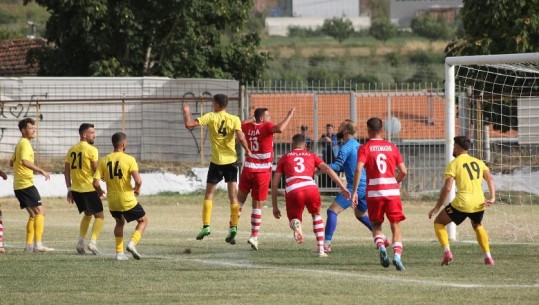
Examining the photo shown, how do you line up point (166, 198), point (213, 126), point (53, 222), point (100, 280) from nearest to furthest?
1. point (100, 280)
2. point (213, 126)
3. point (53, 222)
4. point (166, 198)

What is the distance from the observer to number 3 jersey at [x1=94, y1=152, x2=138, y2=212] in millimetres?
15383

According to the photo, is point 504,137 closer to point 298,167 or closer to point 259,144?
point 259,144

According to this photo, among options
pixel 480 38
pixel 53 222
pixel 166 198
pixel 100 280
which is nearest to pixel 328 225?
pixel 100 280

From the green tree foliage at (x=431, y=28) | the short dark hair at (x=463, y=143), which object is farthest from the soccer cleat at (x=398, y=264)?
the green tree foliage at (x=431, y=28)

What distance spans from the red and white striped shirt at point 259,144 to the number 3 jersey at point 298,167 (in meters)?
1.41

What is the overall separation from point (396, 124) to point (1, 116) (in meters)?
11.2

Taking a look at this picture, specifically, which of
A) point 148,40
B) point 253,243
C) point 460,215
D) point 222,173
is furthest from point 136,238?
point 148,40

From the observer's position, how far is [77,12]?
36.7m

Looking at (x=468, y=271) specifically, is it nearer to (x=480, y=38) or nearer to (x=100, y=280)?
(x=100, y=280)

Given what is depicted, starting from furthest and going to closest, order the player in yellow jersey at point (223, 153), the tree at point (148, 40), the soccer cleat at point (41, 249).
A: the tree at point (148, 40), the player in yellow jersey at point (223, 153), the soccer cleat at point (41, 249)

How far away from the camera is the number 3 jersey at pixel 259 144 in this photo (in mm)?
16984

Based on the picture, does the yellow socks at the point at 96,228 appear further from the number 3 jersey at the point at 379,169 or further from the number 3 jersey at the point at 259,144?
the number 3 jersey at the point at 379,169

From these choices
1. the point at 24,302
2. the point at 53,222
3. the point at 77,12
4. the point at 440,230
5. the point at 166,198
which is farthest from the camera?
the point at 77,12

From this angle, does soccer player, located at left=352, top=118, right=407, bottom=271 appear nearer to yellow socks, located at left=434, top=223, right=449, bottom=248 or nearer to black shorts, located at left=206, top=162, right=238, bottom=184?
yellow socks, located at left=434, top=223, right=449, bottom=248
